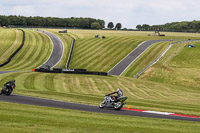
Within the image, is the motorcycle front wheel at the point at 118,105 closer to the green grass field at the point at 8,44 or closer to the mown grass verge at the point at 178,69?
the mown grass verge at the point at 178,69

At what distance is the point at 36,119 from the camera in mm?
16641

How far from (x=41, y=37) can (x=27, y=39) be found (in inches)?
360

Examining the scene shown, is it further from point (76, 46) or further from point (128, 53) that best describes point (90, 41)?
point (128, 53)

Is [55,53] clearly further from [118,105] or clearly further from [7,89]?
[118,105]

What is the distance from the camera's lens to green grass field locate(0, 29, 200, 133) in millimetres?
16484

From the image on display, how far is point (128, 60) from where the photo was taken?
82.4 metres

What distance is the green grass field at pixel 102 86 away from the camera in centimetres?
1648

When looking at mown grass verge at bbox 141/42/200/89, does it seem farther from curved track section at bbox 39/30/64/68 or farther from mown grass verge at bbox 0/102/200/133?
mown grass verge at bbox 0/102/200/133

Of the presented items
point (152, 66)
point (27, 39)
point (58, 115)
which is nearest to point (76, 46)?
point (27, 39)

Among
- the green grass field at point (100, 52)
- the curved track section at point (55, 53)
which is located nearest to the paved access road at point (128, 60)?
the green grass field at point (100, 52)

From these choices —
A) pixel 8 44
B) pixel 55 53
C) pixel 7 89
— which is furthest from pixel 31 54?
pixel 7 89

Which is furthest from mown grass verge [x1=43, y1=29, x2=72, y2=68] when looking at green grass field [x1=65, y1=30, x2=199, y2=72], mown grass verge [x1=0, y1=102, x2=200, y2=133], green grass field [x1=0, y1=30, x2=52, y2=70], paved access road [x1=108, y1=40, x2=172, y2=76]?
mown grass verge [x1=0, y1=102, x2=200, y2=133]

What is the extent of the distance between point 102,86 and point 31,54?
171 feet

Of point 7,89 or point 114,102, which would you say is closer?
point 114,102
